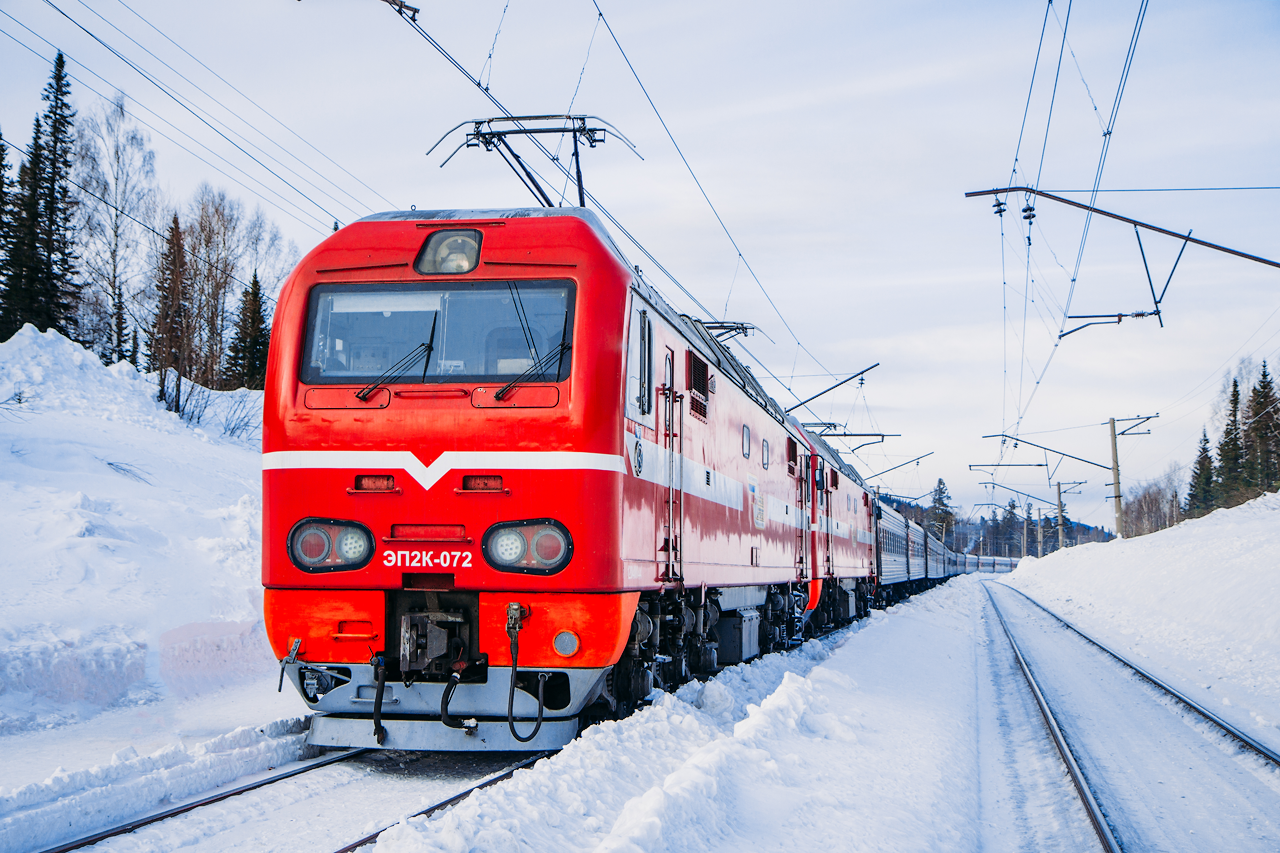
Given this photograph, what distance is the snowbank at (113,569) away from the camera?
7.89 meters

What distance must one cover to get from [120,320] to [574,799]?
31988 millimetres

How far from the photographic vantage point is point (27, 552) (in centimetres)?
959

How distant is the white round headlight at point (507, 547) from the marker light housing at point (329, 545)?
0.82m

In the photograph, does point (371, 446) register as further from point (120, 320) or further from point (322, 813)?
point (120, 320)

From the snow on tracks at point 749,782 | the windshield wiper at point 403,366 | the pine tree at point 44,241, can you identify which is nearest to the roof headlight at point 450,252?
the windshield wiper at point 403,366

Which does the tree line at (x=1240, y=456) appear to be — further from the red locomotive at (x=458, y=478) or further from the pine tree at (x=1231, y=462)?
the red locomotive at (x=458, y=478)

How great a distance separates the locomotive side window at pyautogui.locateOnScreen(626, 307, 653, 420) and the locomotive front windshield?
0.54 meters

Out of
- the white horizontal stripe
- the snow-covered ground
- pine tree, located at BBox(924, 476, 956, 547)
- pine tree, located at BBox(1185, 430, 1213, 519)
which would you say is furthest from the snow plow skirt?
pine tree, located at BBox(924, 476, 956, 547)

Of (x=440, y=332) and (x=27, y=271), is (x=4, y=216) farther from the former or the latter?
(x=440, y=332)

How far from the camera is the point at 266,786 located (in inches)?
217

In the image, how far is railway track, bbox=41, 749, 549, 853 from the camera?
438 cm

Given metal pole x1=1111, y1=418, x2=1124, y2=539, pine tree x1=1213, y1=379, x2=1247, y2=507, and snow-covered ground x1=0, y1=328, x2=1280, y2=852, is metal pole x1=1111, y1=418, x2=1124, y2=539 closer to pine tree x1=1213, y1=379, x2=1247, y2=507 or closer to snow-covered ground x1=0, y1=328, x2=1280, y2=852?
snow-covered ground x1=0, y1=328, x2=1280, y2=852

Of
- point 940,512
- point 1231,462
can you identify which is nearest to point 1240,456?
point 1231,462

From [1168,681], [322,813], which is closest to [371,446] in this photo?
[322,813]
